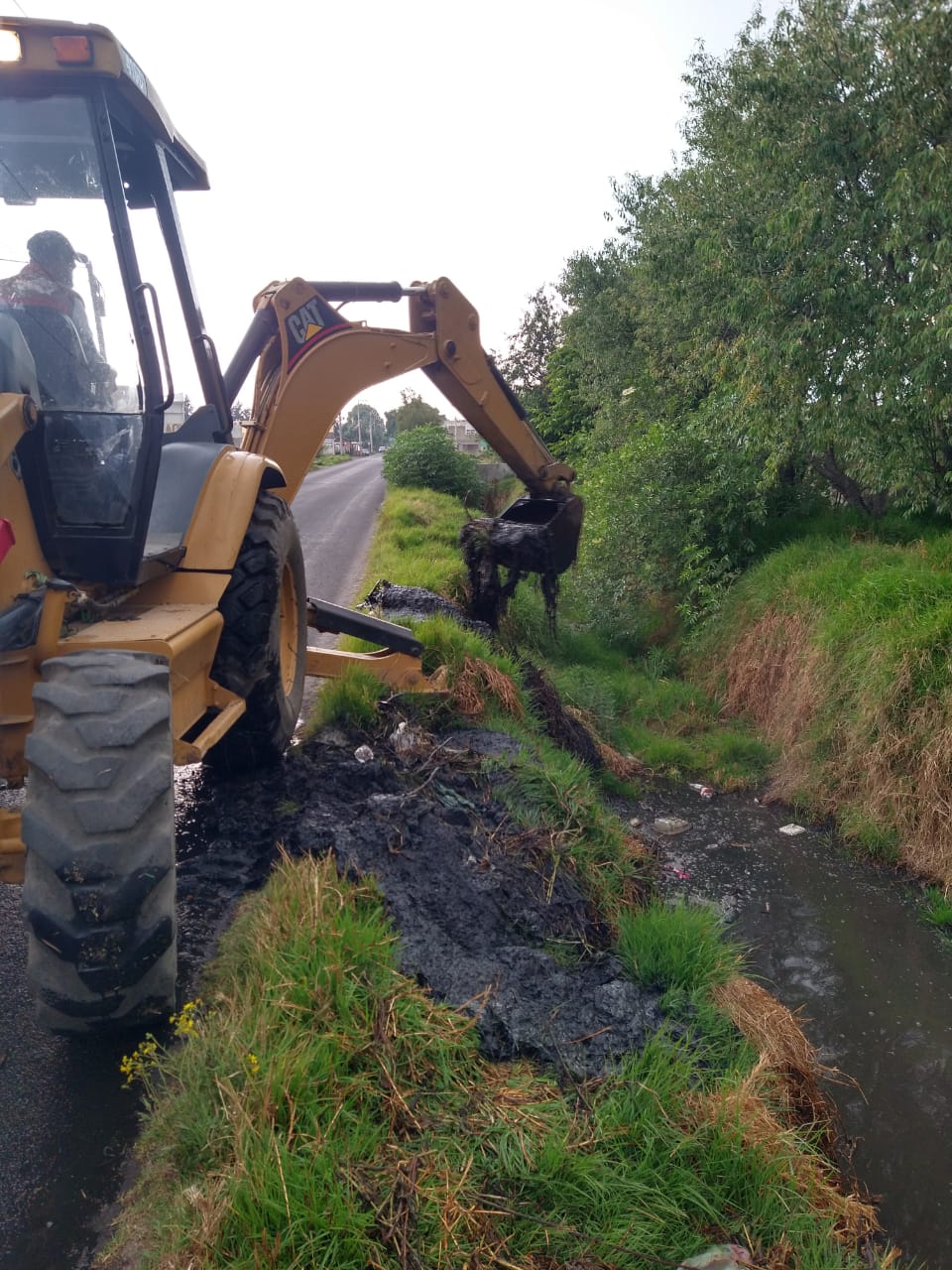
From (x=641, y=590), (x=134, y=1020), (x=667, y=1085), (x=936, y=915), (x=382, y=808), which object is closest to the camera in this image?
(x=134, y=1020)

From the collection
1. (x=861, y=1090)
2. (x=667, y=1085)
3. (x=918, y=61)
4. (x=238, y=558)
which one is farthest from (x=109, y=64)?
(x=918, y=61)

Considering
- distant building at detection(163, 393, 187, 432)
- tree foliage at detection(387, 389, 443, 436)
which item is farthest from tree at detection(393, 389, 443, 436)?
distant building at detection(163, 393, 187, 432)

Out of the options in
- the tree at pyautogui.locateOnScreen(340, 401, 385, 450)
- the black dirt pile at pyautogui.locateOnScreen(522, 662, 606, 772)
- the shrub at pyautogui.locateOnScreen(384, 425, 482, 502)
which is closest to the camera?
the black dirt pile at pyautogui.locateOnScreen(522, 662, 606, 772)

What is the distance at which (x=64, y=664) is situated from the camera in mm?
2852

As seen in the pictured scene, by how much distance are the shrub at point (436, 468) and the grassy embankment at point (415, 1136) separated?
1509cm

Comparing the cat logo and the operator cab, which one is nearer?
the operator cab

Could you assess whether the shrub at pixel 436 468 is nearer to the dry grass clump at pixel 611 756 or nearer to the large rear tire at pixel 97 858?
the dry grass clump at pixel 611 756

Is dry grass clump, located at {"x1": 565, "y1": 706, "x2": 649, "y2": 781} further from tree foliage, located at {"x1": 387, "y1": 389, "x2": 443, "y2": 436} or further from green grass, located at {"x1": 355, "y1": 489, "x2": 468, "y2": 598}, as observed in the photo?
tree foliage, located at {"x1": 387, "y1": 389, "x2": 443, "y2": 436}

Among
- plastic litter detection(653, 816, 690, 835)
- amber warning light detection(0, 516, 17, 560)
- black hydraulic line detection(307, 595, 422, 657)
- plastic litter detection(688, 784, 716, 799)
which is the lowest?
plastic litter detection(688, 784, 716, 799)

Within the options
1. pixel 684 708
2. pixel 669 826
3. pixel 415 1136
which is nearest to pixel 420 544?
pixel 684 708

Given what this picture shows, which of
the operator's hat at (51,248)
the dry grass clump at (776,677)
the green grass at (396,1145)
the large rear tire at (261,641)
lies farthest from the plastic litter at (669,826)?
the operator's hat at (51,248)

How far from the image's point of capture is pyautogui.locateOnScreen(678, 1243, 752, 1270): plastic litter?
103 inches

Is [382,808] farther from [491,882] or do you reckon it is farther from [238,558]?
[238,558]

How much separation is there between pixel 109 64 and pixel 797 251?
20.9ft
